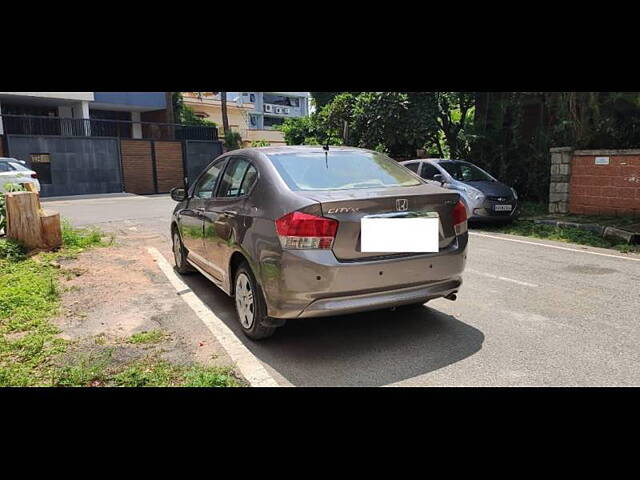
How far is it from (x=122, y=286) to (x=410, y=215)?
13.0 ft

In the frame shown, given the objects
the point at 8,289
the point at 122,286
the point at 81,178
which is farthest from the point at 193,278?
the point at 81,178

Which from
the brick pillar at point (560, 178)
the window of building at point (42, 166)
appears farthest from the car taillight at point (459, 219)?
the window of building at point (42, 166)

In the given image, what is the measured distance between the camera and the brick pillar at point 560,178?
36.5 ft

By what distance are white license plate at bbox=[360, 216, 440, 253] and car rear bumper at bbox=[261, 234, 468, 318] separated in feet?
0.27

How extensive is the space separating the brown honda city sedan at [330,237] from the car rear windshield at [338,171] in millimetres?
10

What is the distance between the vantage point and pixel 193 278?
6633mm

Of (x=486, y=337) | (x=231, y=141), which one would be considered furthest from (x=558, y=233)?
(x=231, y=141)

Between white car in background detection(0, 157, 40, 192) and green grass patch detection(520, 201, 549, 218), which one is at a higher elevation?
white car in background detection(0, 157, 40, 192)

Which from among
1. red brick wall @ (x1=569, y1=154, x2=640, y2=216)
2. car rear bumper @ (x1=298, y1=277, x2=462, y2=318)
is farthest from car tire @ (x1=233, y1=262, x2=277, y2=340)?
red brick wall @ (x1=569, y1=154, x2=640, y2=216)

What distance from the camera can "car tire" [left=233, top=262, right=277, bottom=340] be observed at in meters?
4.12

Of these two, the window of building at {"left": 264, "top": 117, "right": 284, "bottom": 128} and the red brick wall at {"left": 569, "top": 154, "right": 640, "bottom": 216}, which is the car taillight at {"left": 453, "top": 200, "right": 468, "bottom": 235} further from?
the window of building at {"left": 264, "top": 117, "right": 284, "bottom": 128}

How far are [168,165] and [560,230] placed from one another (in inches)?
846

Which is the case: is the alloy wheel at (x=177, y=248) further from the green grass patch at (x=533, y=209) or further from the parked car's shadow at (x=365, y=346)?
the green grass patch at (x=533, y=209)
